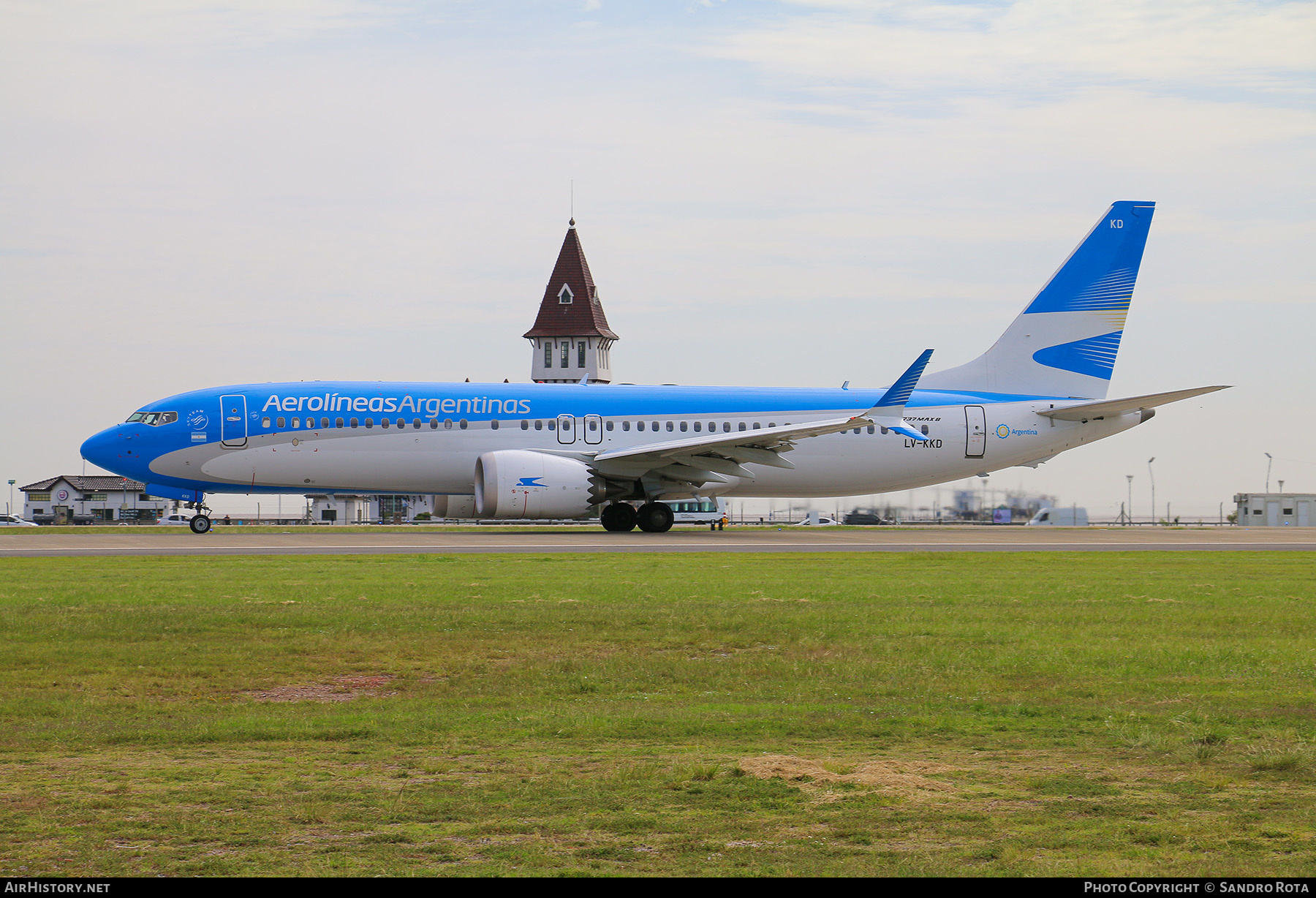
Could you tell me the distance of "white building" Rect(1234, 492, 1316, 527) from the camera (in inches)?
2645

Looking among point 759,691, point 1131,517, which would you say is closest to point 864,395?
point 759,691

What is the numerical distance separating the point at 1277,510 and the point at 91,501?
87.8m

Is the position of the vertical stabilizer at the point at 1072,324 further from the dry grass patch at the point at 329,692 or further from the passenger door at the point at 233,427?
the dry grass patch at the point at 329,692

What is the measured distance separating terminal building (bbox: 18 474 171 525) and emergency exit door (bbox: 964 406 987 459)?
7596 centimetres

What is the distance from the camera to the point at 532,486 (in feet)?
107

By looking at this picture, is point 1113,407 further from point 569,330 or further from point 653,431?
point 569,330

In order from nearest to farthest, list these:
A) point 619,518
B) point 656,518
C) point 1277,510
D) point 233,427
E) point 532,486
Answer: point 532,486 → point 233,427 → point 656,518 → point 619,518 → point 1277,510

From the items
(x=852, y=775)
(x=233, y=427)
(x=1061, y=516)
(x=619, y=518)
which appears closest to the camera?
(x=852, y=775)

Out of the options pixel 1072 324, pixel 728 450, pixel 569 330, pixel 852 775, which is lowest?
pixel 852 775

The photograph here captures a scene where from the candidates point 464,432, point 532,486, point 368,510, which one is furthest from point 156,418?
point 368,510

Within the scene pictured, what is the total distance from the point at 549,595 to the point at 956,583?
237 inches

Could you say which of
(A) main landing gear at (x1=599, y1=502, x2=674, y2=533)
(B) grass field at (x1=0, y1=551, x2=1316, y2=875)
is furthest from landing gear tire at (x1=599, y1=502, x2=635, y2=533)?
(B) grass field at (x1=0, y1=551, x2=1316, y2=875)
